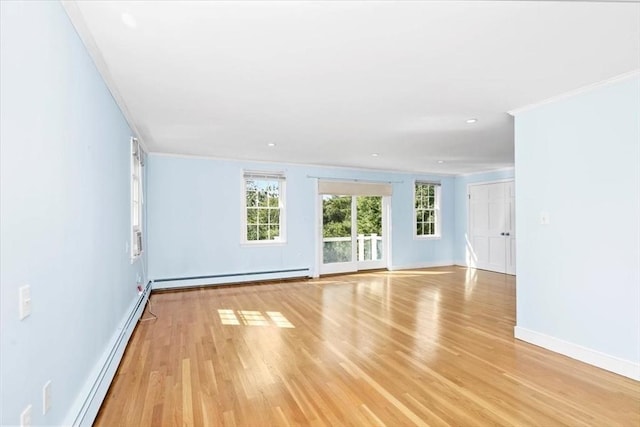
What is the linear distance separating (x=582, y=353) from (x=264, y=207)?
5.18 metres

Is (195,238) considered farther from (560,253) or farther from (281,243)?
(560,253)

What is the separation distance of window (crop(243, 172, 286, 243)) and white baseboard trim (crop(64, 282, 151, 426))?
10.1 feet

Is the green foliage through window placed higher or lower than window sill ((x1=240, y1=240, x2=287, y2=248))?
higher

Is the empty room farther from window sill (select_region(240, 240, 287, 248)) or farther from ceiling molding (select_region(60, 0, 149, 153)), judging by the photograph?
window sill (select_region(240, 240, 287, 248))

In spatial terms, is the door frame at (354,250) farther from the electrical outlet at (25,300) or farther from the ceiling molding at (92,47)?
the electrical outlet at (25,300)

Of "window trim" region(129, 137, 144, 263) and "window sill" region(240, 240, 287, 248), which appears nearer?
"window trim" region(129, 137, 144, 263)

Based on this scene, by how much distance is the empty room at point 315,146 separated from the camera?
1534 millimetres

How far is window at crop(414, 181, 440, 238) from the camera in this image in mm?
8195

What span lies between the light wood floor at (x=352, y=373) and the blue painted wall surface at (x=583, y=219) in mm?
391

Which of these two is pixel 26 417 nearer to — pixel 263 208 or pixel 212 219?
pixel 212 219

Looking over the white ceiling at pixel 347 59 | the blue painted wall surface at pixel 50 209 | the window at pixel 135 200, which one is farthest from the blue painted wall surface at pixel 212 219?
the blue painted wall surface at pixel 50 209

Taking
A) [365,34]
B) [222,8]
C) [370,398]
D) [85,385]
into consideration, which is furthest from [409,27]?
[85,385]

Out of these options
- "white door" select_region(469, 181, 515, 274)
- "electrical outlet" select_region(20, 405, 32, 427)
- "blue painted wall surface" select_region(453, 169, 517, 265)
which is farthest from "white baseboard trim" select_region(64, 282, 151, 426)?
"blue painted wall surface" select_region(453, 169, 517, 265)

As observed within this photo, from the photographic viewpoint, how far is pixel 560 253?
3010mm
